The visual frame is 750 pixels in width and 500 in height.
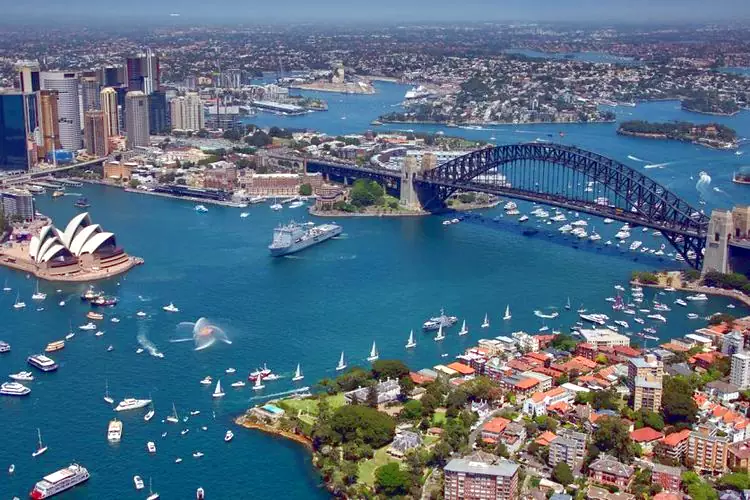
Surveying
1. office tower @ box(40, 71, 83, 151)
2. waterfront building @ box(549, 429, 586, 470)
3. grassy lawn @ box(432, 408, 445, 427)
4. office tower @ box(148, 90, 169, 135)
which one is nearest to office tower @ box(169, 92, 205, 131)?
office tower @ box(148, 90, 169, 135)

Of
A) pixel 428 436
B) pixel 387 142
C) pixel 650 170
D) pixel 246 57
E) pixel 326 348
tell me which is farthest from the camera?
pixel 246 57

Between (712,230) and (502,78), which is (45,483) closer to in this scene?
(712,230)

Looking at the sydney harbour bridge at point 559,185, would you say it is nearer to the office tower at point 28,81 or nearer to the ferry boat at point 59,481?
the office tower at point 28,81

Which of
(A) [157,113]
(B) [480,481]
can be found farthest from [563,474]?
(A) [157,113]

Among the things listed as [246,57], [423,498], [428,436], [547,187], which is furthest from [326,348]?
[246,57]

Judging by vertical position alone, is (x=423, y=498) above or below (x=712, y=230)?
below

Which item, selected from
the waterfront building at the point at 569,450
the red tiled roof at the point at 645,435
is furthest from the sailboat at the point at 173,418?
the red tiled roof at the point at 645,435
